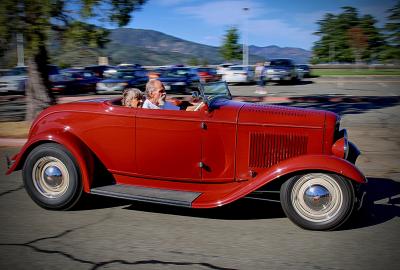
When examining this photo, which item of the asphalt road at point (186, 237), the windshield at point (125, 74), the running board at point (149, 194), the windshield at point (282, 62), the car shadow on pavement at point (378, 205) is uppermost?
the windshield at point (282, 62)

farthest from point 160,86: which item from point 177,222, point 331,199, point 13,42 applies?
point 13,42

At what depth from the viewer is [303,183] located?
4031mm

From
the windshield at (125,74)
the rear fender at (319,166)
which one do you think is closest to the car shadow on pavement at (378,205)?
the rear fender at (319,166)

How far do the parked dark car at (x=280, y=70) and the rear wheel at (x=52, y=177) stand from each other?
2359 cm

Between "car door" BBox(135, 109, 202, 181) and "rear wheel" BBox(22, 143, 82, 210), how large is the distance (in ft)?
2.52

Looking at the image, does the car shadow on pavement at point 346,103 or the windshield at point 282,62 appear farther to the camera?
the windshield at point 282,62

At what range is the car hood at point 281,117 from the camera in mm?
4254

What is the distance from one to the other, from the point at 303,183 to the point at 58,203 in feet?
8.93

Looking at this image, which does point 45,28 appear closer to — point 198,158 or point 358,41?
point 198,158

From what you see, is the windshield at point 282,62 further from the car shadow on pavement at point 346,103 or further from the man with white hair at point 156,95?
the man with white hair at point 156,95

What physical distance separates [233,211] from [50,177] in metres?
2.15

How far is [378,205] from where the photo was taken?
4.74m

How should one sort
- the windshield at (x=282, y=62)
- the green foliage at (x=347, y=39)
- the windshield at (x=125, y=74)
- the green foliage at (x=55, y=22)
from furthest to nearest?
1. the green foliage at (x=347, y=39)
2. the windshield at (x=282, y=62)
3. the windshield at (x=125, y=74)
4. the green foliage at (x=55, y=22)

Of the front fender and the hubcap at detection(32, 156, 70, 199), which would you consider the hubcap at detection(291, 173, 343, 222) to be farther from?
the hubcap at detection(32, 156, 70, 199)
